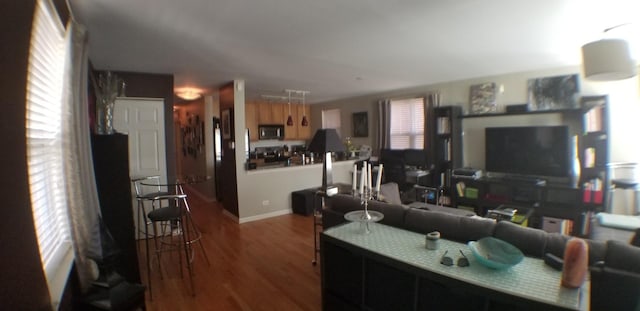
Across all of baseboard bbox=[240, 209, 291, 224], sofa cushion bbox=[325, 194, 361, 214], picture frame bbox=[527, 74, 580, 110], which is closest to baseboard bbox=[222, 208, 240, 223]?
baseboard bbox=[240, 209, 291, 224]

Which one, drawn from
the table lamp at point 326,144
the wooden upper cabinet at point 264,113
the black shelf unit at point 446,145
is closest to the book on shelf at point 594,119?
the black shelf unit at point 446,145

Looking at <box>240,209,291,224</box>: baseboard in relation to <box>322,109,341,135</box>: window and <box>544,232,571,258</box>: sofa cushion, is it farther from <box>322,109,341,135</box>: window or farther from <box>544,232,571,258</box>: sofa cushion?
<box>544,232,571,258</box>: sofa cushion

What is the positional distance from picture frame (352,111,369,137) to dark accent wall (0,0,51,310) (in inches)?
232

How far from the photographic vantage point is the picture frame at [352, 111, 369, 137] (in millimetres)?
6496

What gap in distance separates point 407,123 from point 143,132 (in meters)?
4.64

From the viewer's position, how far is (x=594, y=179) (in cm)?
363

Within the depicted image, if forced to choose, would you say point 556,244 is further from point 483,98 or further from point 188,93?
point 188,93

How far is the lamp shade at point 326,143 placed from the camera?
2.82 m

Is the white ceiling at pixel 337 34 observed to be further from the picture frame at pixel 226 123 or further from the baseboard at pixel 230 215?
the baseboard at pixel 230 215

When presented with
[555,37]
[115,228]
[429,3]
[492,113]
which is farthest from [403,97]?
[115,228]

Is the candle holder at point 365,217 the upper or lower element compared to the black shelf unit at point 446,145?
lower

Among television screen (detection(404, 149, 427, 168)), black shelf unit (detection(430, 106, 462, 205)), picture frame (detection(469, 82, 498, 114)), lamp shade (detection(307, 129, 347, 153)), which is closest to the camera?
lamp shade (detection(307, 129, 347, 153))

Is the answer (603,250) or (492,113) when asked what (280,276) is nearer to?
(603,250)

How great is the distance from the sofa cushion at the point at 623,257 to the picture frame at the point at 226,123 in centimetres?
424
